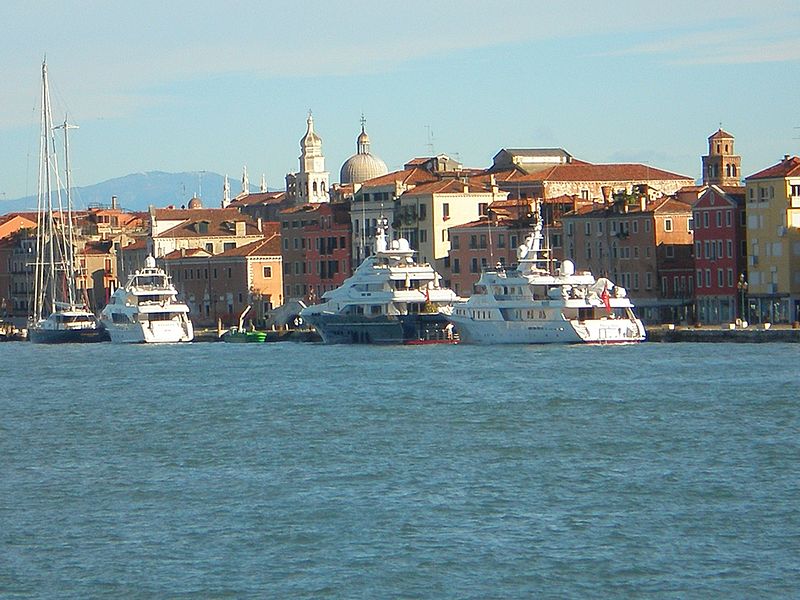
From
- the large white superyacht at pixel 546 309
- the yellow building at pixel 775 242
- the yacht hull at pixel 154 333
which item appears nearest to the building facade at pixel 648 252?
the yellow building at pixel 775 242

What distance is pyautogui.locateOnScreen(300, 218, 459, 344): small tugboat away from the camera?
7988 centimetres

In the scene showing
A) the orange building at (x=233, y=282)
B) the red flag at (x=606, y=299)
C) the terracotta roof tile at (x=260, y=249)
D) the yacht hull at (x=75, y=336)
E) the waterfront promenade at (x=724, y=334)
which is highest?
the terracotta roof tile at (x=260, y=249)

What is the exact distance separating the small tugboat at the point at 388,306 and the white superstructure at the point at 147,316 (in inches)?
361

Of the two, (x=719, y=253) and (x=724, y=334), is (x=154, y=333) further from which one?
(x=724, y=334)


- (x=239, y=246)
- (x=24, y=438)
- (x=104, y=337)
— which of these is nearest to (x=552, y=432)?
(x=24, y=438)

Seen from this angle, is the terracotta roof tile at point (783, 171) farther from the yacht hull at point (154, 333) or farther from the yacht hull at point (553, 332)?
the yacht hull at point (154, 333)

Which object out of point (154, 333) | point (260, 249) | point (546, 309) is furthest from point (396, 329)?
point (260, 249)

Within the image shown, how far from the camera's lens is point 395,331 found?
79.9 m

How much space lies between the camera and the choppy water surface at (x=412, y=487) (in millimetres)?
25031

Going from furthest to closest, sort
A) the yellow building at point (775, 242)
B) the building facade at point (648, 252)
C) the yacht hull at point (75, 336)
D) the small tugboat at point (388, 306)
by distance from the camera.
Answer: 1. the yacht hull at point (75, 336)
2. the building facade at point (648, 252)
3. the small tugboat at point (388, 306)
4. the yellow building at point (775, 242)

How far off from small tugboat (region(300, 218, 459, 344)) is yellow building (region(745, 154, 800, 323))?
1118cm

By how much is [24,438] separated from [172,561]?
52.8 ft

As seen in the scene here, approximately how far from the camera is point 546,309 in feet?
240

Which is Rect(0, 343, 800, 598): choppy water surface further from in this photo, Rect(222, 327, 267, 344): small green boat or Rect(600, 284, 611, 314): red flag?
Rect(222, 327, 267, 344): small green boat
